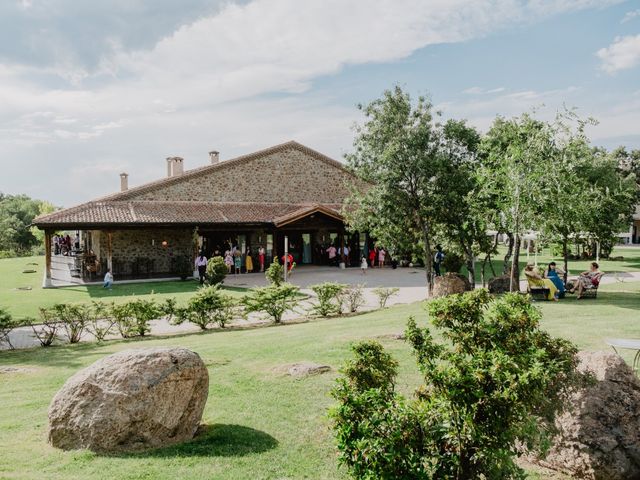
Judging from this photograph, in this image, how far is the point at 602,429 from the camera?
4961 mm

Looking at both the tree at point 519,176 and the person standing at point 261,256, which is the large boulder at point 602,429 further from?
the person standing at point 261,256

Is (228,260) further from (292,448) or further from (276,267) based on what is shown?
(292,448)

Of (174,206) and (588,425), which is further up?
(174,206)

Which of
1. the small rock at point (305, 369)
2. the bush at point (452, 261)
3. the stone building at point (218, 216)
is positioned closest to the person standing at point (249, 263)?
the stone building at point (218, 216)

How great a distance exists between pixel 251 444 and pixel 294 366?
2.78m

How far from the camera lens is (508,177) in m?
15.2

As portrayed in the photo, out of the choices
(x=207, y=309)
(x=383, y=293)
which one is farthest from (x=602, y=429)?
(x=383, y=293)

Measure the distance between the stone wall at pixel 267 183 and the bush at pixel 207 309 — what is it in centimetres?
1493

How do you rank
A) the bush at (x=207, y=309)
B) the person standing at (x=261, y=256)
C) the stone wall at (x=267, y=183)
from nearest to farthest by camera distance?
the bush at (x=207, y=309) → the person standing at (x=261, y=256) → the stone wall at (x=267, y=183)

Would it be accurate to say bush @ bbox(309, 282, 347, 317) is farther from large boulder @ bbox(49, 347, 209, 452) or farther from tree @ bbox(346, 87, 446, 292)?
large boulder @ bbox(49, 347, 209, 452)

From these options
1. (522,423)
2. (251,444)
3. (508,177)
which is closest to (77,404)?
(251,444)

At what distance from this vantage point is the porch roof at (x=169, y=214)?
2414 centimetres

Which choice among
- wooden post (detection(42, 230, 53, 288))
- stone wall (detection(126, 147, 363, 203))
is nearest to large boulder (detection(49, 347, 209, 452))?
wooden post (detection(42, 230, 53, 288))

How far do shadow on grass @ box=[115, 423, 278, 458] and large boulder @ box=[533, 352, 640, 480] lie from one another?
304cm
